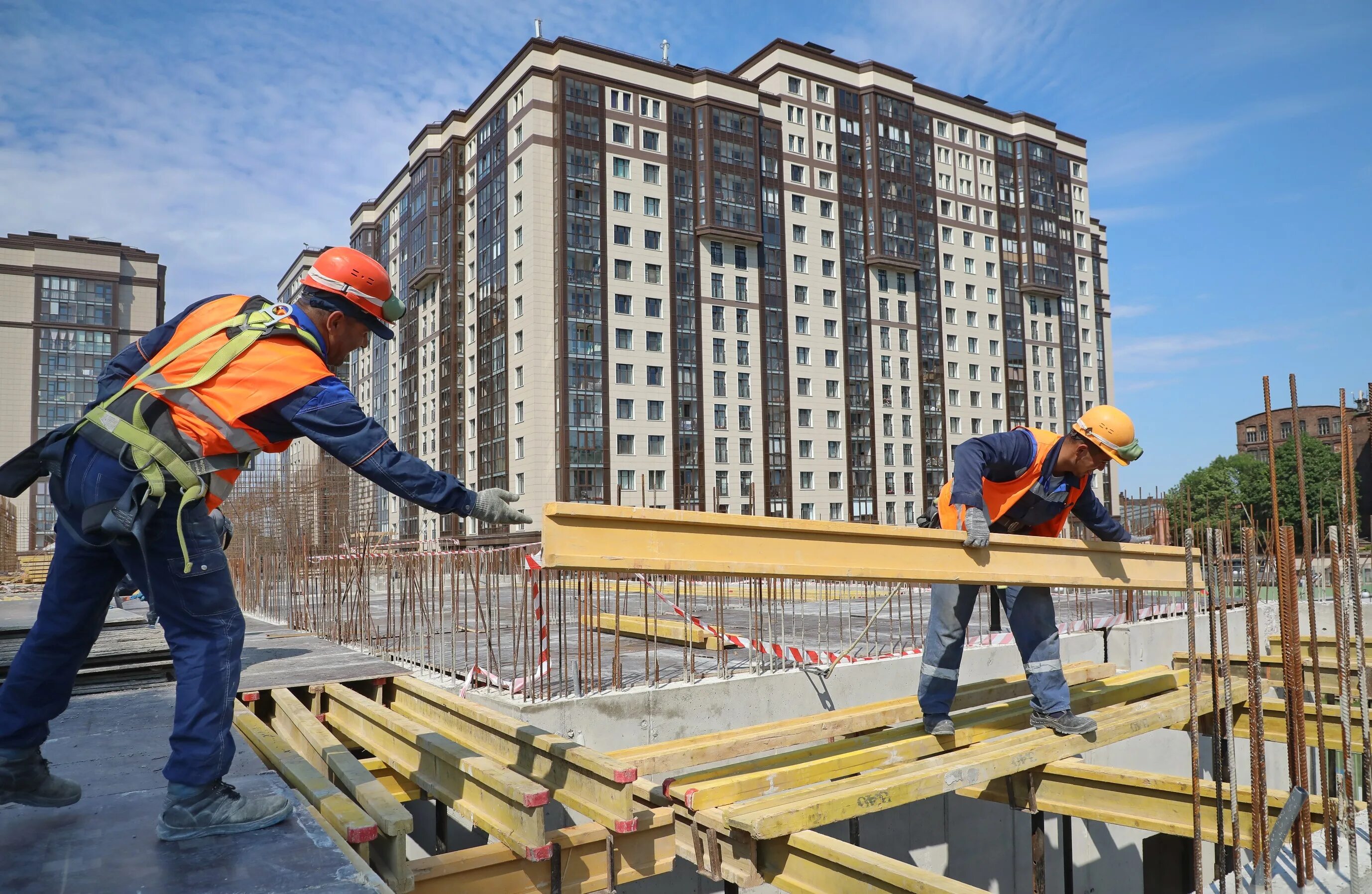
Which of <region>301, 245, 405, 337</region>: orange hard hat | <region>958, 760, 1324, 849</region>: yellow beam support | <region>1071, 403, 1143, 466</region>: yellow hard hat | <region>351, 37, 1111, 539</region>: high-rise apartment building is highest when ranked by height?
<region>351, 37, 1111, 539</region>: high-rise apartment building

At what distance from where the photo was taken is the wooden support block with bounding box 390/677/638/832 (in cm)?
374

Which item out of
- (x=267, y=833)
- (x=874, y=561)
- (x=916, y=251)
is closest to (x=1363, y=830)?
(x=874, y=561)

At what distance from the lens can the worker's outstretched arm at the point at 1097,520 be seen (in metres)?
5.38

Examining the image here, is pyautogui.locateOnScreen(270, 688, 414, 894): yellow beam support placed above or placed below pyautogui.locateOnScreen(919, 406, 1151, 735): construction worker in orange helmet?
below

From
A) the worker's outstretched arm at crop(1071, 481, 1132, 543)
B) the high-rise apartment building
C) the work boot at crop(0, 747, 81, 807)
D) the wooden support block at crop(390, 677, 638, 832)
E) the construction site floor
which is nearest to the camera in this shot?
the construction site floor

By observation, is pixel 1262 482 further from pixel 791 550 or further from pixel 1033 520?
pixel 791 550

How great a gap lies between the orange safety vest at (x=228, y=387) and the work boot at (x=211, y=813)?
913 millimetres

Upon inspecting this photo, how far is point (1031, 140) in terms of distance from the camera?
200 feet

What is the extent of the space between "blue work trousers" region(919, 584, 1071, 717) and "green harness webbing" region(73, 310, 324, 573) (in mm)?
3777

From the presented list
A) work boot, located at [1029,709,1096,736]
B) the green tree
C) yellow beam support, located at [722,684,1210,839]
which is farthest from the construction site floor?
the green tree

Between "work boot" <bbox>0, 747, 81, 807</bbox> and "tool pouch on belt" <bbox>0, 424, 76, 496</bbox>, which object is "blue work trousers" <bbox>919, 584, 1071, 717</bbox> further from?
"tool pouch on belt" <bbox>0, 424, 76, 496</bbox>

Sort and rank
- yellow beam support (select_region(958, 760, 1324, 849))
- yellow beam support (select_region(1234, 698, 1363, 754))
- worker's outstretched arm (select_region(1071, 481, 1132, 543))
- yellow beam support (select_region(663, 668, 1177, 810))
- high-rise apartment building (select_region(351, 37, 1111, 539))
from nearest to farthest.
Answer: yellow beam support (select_region(663, 668, 1177, 810)) → yellow beam support (select_region(958, 760, 1324, 849)) → worker's outstretched arm (select_region(1071, 481, 1132, 543)) → yellow beam support (select_region(1234, 698, 1363, 754)) → high-rise apartment building (select_region(351, 37, 1111, 539))

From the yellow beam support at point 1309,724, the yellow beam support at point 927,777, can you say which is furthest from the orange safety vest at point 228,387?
the yellow beam support at point 1309,724

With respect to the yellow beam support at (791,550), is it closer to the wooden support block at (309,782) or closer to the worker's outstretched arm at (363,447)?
the worker's outstretched arm at (363,447)
